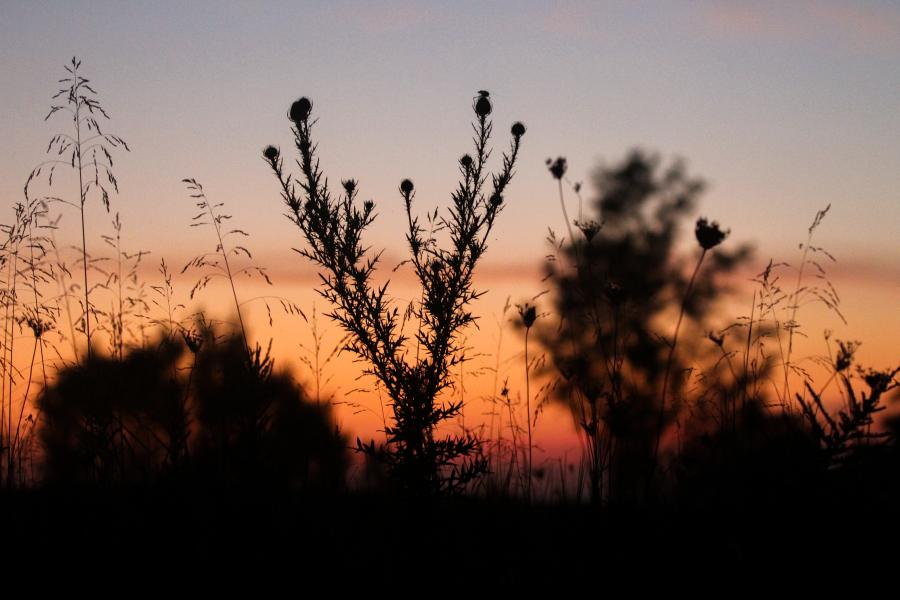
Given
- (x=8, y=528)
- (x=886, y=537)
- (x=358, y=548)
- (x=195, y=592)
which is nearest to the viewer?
(x=195, y=592)

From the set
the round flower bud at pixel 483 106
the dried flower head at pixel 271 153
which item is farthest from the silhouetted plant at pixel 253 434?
the round flower bud at pixel 483 106

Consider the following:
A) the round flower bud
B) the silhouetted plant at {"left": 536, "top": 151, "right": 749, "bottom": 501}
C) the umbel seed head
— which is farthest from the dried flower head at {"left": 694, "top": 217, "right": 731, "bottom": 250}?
the umbel seed head

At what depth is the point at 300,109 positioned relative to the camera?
5.11m

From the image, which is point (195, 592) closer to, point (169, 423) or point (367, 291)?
point (169, 423)

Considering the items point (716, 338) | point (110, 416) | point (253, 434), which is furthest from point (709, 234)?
point (110, 416)

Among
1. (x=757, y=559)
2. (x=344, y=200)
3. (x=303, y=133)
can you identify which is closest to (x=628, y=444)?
(x=757, y=559)

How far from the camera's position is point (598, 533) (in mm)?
3855

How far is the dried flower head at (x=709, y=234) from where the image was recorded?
3.88 m

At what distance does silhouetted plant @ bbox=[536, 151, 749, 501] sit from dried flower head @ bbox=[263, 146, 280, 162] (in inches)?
66.1

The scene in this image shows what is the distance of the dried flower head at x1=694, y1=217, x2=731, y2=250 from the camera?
12.7 feet

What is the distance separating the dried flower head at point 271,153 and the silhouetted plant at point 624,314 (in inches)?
66.1

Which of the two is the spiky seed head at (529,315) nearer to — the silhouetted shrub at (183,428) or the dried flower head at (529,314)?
the dried flower head at (529,314)

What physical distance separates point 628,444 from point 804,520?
2.57 feet

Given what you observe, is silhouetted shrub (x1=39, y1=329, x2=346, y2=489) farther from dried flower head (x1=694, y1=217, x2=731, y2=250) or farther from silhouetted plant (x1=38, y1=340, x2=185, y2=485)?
dried flower head (x1=694, y1=217, x2=731, y2=250)
